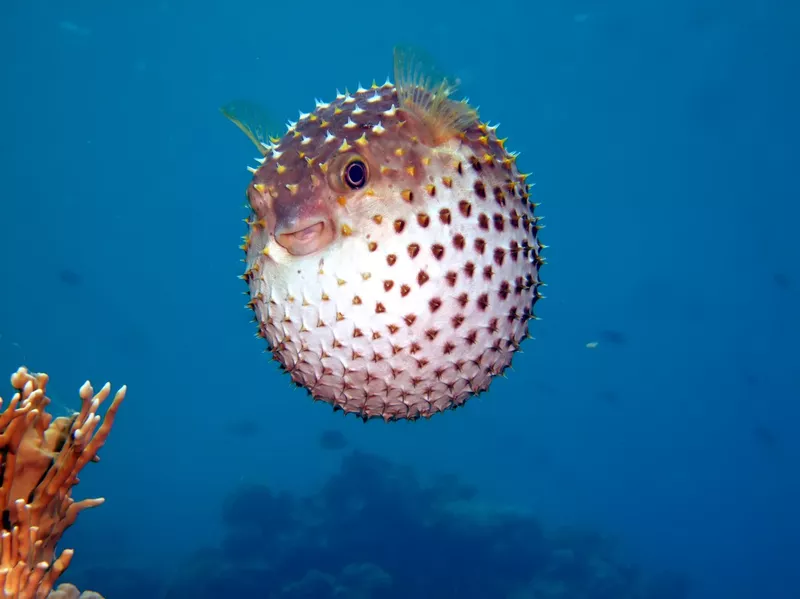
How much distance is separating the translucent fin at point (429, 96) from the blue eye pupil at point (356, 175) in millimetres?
353

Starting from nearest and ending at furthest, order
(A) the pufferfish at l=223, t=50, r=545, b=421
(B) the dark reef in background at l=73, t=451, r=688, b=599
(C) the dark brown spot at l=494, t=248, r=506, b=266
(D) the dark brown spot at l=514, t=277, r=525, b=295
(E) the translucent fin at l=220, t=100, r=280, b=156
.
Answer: (A) the pufferfish at l=223, t=50, r=545, b=421 < (C) the dark brown spot at l=494, t=248, r=506, b=266 < (D) the dark brown spot at l=514, t=277, r=525, b=295 < (E) the translucent fin at l=220, t=100, r=280, b=156 < (B) the dark reef in background at l=73, t=451, r=688, b=599

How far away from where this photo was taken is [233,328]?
2434 inches

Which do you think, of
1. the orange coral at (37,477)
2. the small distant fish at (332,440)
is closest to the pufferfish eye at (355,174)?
the orange coral at (37,477)

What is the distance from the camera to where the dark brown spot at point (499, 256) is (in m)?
2.27

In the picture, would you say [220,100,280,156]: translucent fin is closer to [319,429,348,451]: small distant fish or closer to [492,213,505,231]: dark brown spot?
[492,213,505,231]: dark brown spot

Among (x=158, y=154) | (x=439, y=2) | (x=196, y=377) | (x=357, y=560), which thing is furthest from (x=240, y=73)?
(x=357, y=560)

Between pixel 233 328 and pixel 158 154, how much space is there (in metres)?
19.0

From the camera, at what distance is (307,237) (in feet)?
6.91

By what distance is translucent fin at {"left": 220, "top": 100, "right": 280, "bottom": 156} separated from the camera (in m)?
3.00

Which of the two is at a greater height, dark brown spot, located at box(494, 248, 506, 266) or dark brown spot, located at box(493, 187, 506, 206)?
dark brown spot, located at box(493, 187, 506, 206)

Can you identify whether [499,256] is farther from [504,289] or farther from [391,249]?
[391,249]

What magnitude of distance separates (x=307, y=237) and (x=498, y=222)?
758 mm

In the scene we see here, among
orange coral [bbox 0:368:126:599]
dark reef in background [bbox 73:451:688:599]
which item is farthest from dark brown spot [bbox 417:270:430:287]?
dark reef in background [bbox 73:451:688:599]

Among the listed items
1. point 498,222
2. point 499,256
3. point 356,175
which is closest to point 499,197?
point 498,222
